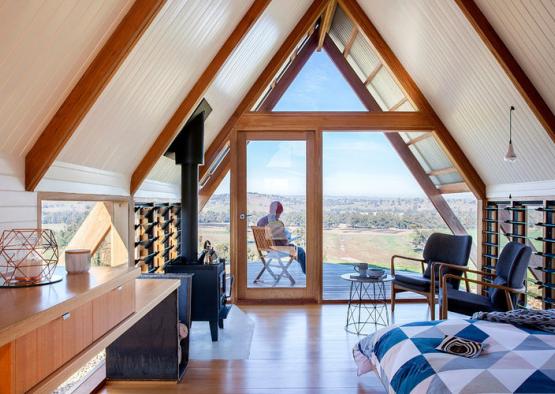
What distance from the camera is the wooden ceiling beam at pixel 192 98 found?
3.58 meters

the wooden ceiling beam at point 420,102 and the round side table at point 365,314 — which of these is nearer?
the round side table at point 365,314

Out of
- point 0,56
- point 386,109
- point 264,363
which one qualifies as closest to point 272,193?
point 386,109

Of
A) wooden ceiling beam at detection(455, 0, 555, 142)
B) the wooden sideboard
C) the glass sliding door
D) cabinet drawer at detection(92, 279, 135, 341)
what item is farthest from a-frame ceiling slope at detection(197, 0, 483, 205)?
the wooden sideboard

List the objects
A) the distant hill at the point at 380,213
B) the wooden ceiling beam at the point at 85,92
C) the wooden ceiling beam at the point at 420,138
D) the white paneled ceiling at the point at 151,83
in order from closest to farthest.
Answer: the wooden ceiling beam at the point at 85,92, the white paneled ceiling at the point at 151,83, the wooden ceiling beam at the point at 420,138, the distant hill at the point at 380,213

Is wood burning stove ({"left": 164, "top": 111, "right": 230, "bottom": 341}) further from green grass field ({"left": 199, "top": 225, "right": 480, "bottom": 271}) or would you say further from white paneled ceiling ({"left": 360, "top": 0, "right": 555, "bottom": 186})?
green grass field ({"left": 199, "top": 225, "right": 480, "bottom": 271})

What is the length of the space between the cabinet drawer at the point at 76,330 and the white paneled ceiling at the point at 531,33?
3.06 m

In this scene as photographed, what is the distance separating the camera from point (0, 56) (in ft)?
5.47

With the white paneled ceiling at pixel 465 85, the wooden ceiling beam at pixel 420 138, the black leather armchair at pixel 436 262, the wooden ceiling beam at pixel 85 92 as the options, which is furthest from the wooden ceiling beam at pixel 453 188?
the wooden ceiling beam at pixel 85 92

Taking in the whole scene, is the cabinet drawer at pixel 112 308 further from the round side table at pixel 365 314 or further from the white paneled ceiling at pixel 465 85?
the white paneled ceiling at pixel 465 85

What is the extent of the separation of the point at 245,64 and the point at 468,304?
296 centimetres

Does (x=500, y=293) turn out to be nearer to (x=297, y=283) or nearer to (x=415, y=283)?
(x=415, y=283)

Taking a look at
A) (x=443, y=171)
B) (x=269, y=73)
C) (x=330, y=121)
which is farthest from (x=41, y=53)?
(x=443, y=171)

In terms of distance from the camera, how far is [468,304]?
12.0 ft

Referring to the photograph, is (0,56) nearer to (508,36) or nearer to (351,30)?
(508,36)
